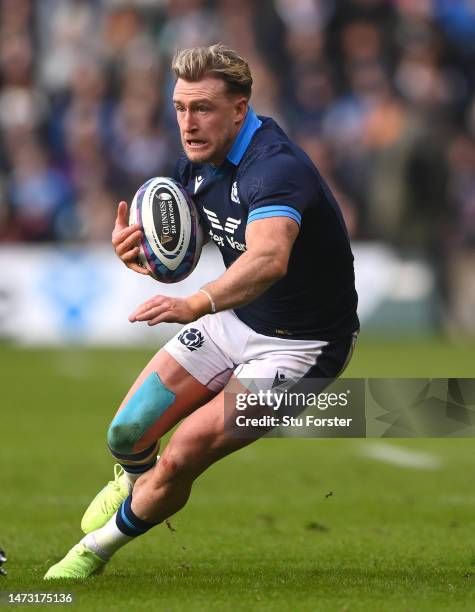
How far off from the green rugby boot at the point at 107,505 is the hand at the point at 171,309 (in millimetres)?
1395

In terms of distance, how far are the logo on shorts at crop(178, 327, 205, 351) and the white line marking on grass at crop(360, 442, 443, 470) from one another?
4223 millimetres

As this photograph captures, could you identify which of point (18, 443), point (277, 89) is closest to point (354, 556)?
point (18, 443)

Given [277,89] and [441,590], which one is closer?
[441,590]

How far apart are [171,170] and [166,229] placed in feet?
48.9

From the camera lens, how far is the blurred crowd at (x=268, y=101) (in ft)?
66.8

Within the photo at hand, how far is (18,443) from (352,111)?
11612mm

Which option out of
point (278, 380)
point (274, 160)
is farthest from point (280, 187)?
point (278, 380)

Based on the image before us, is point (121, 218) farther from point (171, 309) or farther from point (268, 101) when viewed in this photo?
point (268, 101)

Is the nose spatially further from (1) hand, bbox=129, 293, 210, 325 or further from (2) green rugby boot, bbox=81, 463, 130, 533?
(2) green rugby boot, bbox=81, 463, 130, 533

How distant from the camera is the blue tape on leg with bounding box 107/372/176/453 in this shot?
6227 mm

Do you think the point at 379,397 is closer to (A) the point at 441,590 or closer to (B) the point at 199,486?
(A) the point at 441,590

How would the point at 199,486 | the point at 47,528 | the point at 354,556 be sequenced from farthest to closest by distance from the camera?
the point at 199,486
the point at 47,528
the point at 354,556

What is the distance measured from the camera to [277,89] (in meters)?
21.3

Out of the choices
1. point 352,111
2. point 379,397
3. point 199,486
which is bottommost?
point 199,486
